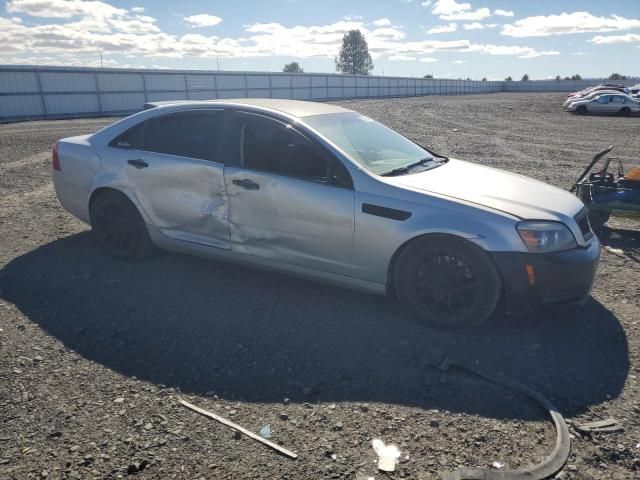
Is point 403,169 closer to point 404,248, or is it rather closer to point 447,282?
point 404,248

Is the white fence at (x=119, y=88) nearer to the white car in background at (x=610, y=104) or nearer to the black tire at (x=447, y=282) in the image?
the white car in background at (x=610, y=104)

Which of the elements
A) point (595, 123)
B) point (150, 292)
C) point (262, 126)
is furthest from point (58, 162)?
point (595, 123)

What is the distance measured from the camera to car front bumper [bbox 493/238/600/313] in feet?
11.4

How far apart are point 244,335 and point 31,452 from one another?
1.54 metres

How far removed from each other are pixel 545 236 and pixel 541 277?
0.94ft

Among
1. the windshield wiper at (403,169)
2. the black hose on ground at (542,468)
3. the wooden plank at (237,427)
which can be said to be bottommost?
the wooden plank at (237,427)

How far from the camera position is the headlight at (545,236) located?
3.48 meters

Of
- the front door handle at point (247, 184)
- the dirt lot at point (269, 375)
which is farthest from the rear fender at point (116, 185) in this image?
the front door handle at point (247, 184)

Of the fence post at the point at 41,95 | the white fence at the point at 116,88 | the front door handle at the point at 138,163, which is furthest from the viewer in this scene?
the fence post at the point at 41,95

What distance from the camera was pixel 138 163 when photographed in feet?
15.7

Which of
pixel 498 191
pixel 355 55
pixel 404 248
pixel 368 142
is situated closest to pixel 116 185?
pixel 368 142

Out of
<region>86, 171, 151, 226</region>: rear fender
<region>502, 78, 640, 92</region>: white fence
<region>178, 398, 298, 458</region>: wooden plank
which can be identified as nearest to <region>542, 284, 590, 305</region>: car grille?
<region>178, 398, 298, 458</region>: wooden plank

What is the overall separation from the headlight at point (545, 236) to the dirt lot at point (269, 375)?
0.68 metres

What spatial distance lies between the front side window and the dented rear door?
10.0 inches
